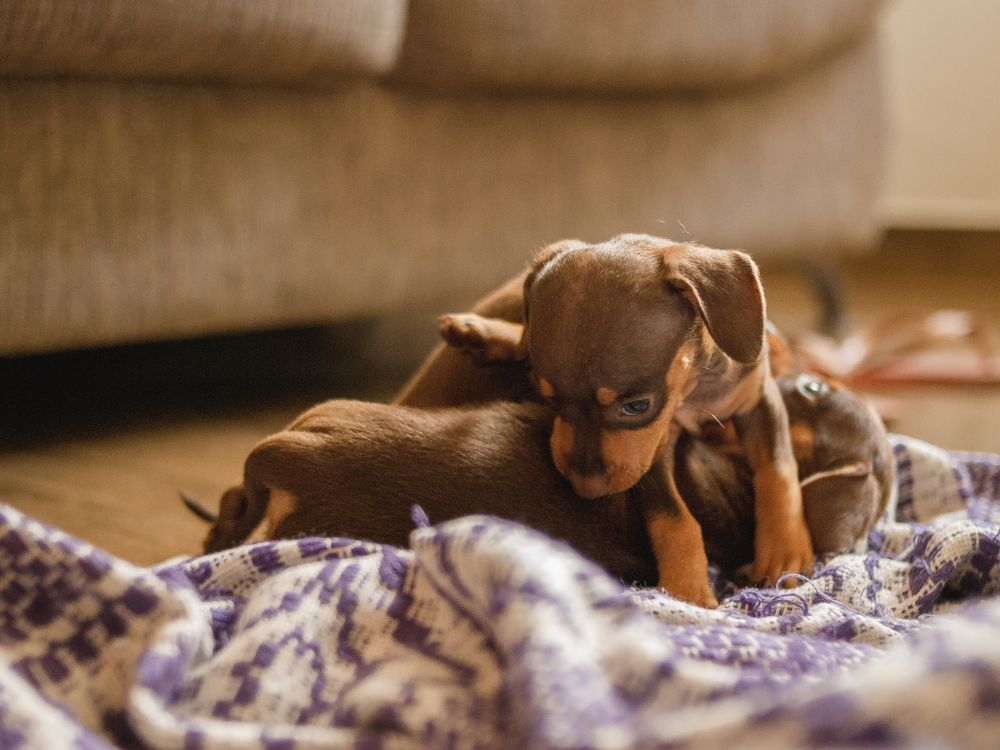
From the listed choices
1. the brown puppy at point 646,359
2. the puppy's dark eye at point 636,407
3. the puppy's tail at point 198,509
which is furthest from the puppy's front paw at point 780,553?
the puppy's tail at point 198,509

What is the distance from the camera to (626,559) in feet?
4.19

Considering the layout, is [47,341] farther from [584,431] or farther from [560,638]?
[560,638]

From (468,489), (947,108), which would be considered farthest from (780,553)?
(947,108)

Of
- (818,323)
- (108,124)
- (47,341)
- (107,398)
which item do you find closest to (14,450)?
(47,341)

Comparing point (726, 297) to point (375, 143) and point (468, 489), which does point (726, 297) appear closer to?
point (468, 489)

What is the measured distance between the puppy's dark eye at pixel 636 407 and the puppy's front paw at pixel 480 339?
0.23 metres

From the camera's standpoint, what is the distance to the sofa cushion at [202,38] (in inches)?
63.2

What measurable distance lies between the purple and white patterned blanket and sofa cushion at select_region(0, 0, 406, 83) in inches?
34.7

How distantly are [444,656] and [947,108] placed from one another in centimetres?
402

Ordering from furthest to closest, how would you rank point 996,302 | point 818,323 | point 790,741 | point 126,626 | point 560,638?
point 996,302 < point 818,323 < point 126,626 < point 560,638 < point 790,741

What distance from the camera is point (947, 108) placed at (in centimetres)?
430

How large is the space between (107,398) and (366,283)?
593 millimetres

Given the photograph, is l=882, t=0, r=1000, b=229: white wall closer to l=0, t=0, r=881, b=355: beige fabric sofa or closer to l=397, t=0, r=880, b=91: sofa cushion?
l=0, t=0, r=881, b=355: beige fabric sofa

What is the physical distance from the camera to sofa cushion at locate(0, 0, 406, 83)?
1.61m
